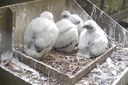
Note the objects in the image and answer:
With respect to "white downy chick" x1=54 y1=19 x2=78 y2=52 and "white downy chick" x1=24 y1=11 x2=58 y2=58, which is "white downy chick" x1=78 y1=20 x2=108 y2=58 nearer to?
"white downy chick" x1=54 y1=19 x2=78 y2=52

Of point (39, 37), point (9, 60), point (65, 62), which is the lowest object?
point (65, 62)

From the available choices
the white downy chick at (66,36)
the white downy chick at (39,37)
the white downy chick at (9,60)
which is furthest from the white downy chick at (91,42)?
the white downy chick at (9,60)

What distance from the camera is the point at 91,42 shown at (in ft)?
8.09

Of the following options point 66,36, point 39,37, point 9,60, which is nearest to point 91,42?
point 66,36

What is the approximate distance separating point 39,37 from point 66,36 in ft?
1.25

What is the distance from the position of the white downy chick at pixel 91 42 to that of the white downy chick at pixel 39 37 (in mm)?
359

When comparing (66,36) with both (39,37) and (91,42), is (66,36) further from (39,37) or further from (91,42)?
(39,37)

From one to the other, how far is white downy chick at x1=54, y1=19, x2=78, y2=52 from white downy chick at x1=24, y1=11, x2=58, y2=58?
0.85 feet

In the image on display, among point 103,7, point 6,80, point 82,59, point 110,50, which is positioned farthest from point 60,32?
point 103,7

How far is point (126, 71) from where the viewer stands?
7.73 feet

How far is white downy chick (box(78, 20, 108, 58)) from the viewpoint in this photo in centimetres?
247

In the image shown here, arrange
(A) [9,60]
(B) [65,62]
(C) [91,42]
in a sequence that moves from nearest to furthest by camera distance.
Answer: (A) [9,60] < (B) [65,62] < (C) [91,42]

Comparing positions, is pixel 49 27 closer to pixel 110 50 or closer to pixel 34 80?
pixel 34 80

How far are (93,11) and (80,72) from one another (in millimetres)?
1277
